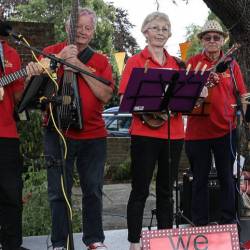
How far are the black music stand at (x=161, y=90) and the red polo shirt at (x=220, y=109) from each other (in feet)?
2.20

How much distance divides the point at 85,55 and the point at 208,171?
1804 mm

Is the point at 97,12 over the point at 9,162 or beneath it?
over

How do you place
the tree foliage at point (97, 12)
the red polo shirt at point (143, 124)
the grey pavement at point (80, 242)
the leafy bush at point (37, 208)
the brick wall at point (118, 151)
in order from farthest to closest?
the tree foliage at point (97, 12)
the brick wall at point (118, 151)
the leafy bush at point (37, 208)
the grey pavement at point (80, 242)
the red polo shirt at point (143, 124)

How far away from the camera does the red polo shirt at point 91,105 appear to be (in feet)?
13.7

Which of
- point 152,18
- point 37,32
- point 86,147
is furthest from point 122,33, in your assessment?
point 86,147

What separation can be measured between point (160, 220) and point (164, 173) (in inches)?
16.8

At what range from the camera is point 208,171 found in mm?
5195

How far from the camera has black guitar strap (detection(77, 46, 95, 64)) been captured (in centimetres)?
423

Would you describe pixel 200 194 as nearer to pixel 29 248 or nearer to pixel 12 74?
pixel 29 248

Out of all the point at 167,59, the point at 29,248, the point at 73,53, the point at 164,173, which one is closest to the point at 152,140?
the point at 164,173

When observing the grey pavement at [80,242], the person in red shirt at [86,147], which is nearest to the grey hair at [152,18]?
the person in red shirt at [86,147]

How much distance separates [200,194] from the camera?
5.30 m

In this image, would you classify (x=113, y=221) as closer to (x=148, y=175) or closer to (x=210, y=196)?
(x=210, y=196)

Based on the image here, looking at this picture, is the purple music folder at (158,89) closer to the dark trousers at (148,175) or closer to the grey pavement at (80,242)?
the dark trousers at (148,175)
